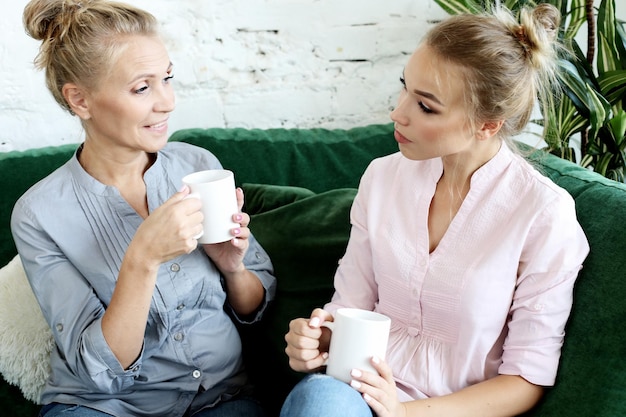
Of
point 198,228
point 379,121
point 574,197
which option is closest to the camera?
point 198,228

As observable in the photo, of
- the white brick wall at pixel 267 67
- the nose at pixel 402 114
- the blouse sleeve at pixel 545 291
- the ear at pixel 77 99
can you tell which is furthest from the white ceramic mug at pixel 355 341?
the white brick wall at pixel 267 67

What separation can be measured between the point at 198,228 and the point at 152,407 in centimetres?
46

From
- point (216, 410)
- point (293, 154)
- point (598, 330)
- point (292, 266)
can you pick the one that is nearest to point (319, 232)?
point (292, 266)

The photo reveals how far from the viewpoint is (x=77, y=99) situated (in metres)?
1.36

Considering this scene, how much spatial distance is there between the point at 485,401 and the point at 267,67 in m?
1.36

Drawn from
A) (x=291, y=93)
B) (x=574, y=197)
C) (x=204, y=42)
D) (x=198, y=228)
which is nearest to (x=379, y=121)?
(x=291, y=93)

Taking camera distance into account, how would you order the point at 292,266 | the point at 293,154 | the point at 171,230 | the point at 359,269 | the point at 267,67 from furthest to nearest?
the point at 267,67 < the point at 293,154 < the point at 292,266 < the point at 359,269 < the point at 171,230

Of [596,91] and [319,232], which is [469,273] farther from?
[596,91]

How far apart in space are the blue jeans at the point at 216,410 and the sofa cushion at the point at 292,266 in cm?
12

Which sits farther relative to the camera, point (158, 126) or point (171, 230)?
point (158, 126)

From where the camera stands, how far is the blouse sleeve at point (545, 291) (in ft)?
3.78

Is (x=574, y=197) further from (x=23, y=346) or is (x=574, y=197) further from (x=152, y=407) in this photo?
(x=23, y=346)

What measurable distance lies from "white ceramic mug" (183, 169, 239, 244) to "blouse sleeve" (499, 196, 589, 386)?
521 millimetres

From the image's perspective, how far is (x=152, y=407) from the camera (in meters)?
1.43
